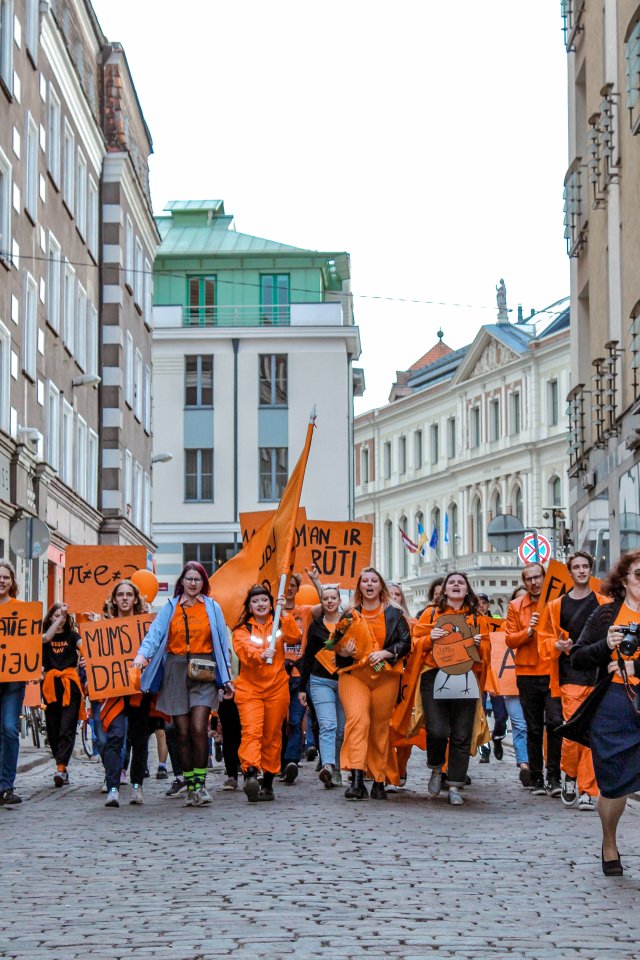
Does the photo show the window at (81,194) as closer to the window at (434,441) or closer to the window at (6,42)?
the window at (6,42)

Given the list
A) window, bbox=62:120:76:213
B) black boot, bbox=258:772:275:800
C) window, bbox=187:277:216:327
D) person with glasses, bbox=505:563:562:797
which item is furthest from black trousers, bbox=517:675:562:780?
window, bbox=187:277:216:327

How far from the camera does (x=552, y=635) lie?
1433 cm

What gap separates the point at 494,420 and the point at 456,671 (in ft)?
230

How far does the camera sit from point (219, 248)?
67875 millimetres

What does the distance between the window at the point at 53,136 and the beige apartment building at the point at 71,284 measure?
0.04m

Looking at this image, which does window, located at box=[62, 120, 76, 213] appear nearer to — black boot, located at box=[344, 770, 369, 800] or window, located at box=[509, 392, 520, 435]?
black boot, located at box=[344, 770, 369, 800]

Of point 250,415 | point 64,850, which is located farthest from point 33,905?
point 250,415

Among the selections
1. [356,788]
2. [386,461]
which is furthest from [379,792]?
[386,461]

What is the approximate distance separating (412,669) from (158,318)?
52.3 meters

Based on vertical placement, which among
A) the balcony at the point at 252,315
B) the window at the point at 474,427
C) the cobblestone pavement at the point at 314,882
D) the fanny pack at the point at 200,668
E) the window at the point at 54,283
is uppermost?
the balcony at the point at 252,315

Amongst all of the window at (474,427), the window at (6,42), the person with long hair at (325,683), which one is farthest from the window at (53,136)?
the window at (474,427)

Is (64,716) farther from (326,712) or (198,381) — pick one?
(198,381)

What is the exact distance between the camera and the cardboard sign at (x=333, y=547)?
2039 centimetres

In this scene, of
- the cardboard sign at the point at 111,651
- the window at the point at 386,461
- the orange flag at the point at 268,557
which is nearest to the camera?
the cardboard sign at the point at 111,651
